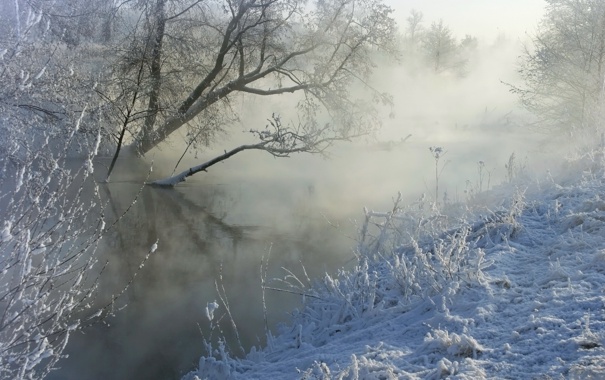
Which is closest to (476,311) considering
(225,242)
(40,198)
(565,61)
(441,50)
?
(40,198)

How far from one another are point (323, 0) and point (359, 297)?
15.2 meters

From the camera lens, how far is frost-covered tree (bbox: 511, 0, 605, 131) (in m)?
17.9

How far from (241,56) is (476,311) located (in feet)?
51.5

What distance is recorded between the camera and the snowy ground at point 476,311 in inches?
127

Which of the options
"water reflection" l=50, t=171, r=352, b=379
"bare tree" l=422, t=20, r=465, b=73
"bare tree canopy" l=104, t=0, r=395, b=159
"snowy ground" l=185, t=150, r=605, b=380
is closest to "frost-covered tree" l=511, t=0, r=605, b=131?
"bare tree canopy" l=104, t=0, r=395, b=159

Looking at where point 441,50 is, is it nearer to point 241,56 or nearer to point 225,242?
point 241,56

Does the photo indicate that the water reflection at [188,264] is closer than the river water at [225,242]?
Yes

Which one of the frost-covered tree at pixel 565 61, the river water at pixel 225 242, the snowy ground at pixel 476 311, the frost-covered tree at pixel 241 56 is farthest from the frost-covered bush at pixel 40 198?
the frost-covered tree at pixel 565 61

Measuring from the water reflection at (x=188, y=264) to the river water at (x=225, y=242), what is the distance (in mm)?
20

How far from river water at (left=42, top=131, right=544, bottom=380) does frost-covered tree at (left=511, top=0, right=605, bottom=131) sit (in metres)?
2.45

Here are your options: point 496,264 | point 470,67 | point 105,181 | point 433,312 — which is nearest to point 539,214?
point 496,264

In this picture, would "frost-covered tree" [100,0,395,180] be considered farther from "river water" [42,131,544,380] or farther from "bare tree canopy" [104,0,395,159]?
Answer: "river water" [42,131,544,380]

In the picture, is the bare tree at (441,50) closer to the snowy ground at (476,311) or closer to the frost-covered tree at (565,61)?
the frost-covered tree at (565,61)

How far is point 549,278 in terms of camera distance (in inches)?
168
